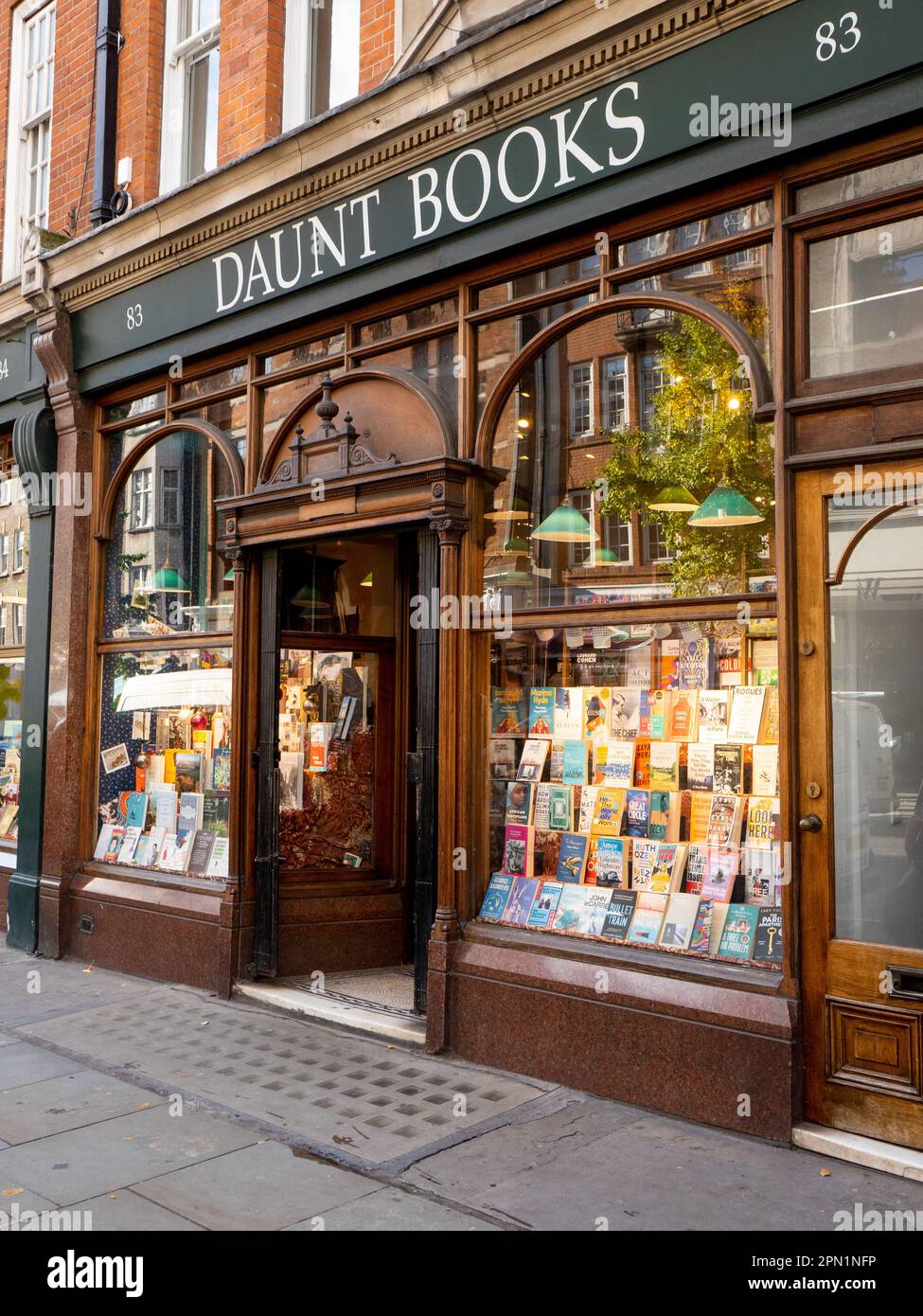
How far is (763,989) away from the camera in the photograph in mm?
4895

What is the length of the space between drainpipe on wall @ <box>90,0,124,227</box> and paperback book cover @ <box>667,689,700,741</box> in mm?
6695

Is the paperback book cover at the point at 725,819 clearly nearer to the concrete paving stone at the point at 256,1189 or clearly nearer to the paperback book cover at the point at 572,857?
the paperback book cover at the point at 572,857

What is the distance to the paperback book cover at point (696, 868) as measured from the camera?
5.42 metres

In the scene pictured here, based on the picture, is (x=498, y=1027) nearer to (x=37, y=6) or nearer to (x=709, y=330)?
(x=709, y=330)

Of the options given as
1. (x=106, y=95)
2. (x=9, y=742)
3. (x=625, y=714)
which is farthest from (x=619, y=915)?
(x=106, y=95)

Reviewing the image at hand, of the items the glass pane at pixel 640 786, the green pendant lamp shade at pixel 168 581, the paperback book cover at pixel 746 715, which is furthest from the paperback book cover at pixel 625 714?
the green pendant lamp shade at pixel 168 581

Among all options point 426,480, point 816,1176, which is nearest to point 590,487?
point 426,480

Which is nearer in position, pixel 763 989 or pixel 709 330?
pixel 763 989

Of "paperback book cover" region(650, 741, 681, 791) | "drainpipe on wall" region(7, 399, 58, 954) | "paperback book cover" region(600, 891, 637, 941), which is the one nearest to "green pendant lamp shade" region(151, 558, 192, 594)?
"drainpipe on wall" region(7, 399, 58, 954)

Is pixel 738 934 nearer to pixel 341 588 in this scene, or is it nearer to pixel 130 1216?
pixel 130 1216

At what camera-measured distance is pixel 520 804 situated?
6.17 meters

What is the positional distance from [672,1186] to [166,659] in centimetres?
560

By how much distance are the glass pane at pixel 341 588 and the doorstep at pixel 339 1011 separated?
2.46 m

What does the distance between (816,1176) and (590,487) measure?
350cm
